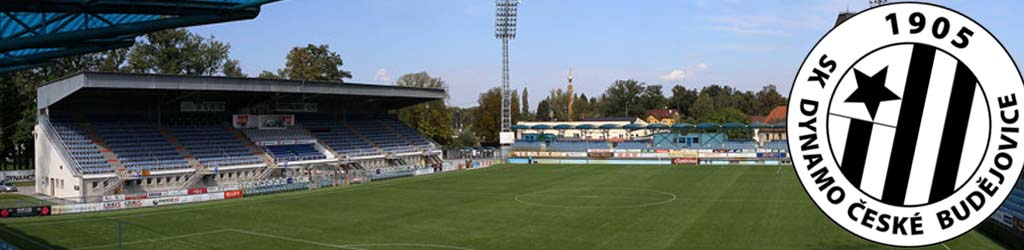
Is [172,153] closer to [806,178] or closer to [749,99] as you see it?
[806,178]

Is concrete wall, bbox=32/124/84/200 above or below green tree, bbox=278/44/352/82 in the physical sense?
below

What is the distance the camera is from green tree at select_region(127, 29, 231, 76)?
69.6 metres

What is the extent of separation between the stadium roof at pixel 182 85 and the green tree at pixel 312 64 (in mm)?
29742

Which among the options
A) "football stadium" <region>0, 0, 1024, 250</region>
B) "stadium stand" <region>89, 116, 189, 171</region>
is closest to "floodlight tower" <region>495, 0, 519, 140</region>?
"football stadium" <region>0, 0, 1024, 250</region>

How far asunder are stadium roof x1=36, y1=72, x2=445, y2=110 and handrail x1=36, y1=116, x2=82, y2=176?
3.27 ft

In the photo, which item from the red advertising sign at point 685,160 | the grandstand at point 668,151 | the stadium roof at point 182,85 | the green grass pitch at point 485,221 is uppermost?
the stadium roof at point 182,85

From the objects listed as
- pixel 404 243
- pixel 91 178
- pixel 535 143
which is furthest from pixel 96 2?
pixel 535 143

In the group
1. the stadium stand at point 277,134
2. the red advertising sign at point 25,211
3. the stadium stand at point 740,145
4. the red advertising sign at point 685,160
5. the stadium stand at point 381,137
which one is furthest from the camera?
the stadium stand at point 740,145

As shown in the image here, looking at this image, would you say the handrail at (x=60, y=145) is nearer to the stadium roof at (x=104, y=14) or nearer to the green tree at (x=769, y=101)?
the stadium roof at (x=104, y=14)

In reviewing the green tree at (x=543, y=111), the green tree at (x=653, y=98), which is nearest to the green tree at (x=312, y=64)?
the green tree at (x=543, y=111)

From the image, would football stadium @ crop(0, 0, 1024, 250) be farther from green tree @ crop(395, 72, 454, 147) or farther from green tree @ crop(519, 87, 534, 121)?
green tree @ crop(519, 87, 534, 121)

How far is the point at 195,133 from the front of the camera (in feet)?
167

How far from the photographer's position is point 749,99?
148000 mm

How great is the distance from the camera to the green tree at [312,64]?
8788 centimetres
